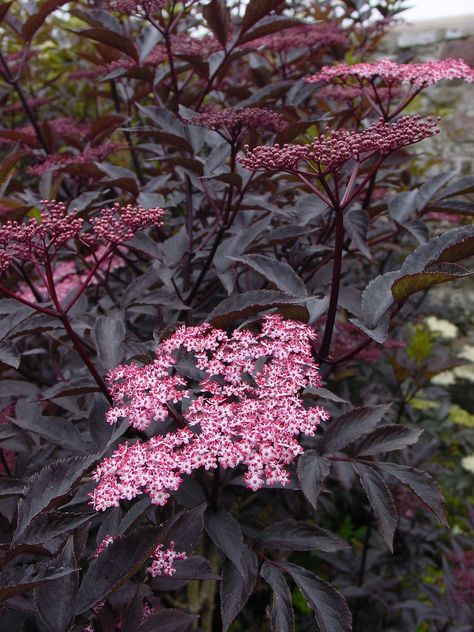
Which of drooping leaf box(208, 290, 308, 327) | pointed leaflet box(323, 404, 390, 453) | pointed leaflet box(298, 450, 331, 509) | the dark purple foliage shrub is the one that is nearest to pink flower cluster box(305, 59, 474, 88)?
the dark purple foliage shrub

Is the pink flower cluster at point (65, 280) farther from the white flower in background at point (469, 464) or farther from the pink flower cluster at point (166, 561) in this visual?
the white flower in background at point (469, 464)

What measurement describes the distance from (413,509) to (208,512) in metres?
1.64

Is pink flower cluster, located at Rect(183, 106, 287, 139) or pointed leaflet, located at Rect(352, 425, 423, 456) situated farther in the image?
pink flower cluster, located at Rect(183, 106, 287, 139)

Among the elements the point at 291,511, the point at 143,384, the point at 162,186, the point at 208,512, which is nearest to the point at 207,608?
the point at 291,511

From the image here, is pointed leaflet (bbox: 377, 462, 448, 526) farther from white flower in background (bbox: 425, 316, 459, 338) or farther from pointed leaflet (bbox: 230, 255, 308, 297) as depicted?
white flower in background (bbox: 425, 316, 459, 338)

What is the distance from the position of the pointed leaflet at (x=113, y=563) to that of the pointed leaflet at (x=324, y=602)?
312mm

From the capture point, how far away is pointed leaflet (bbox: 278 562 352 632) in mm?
949

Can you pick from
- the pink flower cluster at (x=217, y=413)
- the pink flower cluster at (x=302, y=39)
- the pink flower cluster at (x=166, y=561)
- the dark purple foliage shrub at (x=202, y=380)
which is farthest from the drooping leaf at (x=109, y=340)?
the pink flower cluster at (x=302, y=39)

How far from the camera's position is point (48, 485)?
90 cm

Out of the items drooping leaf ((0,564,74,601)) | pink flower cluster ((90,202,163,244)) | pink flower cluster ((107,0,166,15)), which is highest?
pink flower cluster ((107,0,166,15))

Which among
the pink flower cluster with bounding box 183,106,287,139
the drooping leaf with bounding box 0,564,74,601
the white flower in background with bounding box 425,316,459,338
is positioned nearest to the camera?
the drooping leaf with bounding box 0,564,74,601

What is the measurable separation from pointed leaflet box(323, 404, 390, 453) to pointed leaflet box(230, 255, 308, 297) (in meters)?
0.27

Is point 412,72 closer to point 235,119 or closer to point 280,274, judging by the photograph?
point 235,119

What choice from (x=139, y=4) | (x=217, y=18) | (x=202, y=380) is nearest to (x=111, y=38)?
(x=139, y=4)
